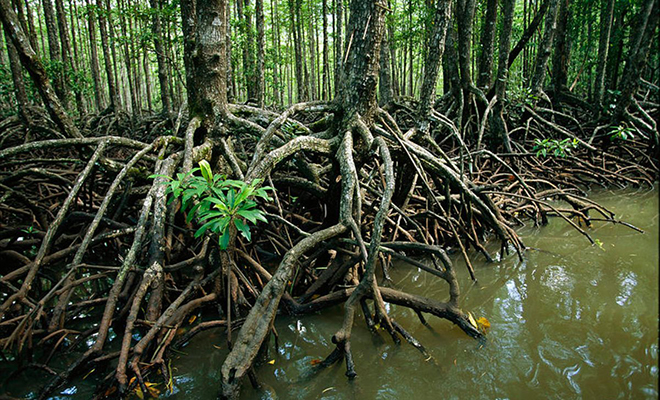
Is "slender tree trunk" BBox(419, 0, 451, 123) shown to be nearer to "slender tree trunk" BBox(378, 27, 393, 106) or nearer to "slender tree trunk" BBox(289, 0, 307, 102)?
"slender tree trunk" BBox(378, 27, 393, 106)

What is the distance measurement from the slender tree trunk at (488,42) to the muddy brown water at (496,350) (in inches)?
156

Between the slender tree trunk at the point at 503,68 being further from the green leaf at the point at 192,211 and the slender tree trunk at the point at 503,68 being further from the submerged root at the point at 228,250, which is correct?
the green leaf at the point at 192,211

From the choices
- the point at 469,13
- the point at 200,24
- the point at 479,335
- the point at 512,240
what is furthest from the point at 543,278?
the point at 469,13

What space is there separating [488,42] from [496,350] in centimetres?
515

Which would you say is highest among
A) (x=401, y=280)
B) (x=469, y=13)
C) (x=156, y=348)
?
(x=469, y=13)

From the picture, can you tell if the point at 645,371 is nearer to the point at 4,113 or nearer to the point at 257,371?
the point at 257,371

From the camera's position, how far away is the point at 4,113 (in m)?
9.02

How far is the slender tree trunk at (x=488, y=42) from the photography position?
19.4ft

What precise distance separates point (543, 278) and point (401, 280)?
1188 mm

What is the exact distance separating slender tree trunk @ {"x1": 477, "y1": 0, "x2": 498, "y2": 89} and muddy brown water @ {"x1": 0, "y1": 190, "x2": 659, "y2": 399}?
396 centimetres

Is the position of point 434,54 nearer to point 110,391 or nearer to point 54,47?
point 110,391

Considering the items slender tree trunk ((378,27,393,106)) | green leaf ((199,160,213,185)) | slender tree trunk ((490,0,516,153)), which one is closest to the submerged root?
green leaf ((199,160,213,185))

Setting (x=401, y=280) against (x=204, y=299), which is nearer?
(x=204, y=299)

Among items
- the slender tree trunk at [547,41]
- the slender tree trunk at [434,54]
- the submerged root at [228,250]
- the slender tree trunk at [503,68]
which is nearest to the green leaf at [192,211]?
the submerged root at [228,250]
